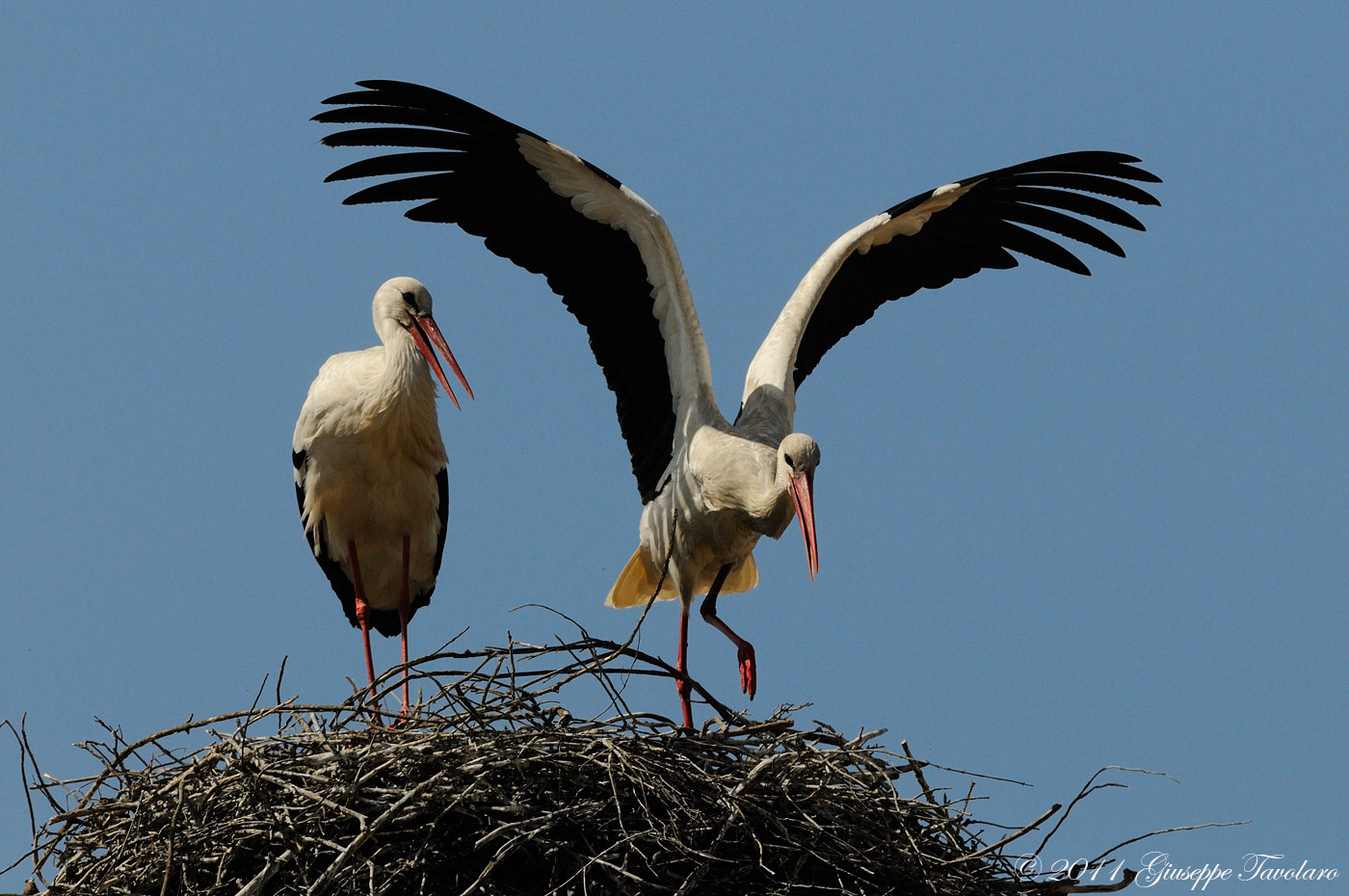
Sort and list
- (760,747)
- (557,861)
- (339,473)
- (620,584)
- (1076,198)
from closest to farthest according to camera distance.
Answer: (557,861)
(760,747)
(339,473)
(620,584)
(1076,198)

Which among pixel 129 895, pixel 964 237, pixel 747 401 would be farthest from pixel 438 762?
pixel 964 237

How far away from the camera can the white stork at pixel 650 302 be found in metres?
5.49

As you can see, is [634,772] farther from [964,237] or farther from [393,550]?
[964,237]

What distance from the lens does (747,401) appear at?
6.02 meters

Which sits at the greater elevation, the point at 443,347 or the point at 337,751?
the point at 443,347

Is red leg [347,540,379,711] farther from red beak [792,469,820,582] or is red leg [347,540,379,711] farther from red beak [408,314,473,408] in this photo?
red beak [792,469,820,582]

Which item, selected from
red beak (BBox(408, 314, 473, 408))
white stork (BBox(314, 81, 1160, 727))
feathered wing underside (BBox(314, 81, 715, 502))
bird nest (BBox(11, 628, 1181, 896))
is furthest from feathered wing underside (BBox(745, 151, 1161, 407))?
bird nest (BBox(11, 628, 1181, 896))

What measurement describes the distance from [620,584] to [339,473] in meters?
1.21

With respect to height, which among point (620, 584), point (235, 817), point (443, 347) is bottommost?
point (235, 817)

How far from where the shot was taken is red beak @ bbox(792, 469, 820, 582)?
507cm

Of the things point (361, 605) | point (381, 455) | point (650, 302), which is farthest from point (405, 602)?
point (650, 302)

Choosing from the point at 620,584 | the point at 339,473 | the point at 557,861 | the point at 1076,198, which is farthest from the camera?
the point at 1076,198

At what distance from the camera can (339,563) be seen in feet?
20.2

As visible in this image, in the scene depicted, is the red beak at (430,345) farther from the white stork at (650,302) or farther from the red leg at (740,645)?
the red leg at (740,645)
